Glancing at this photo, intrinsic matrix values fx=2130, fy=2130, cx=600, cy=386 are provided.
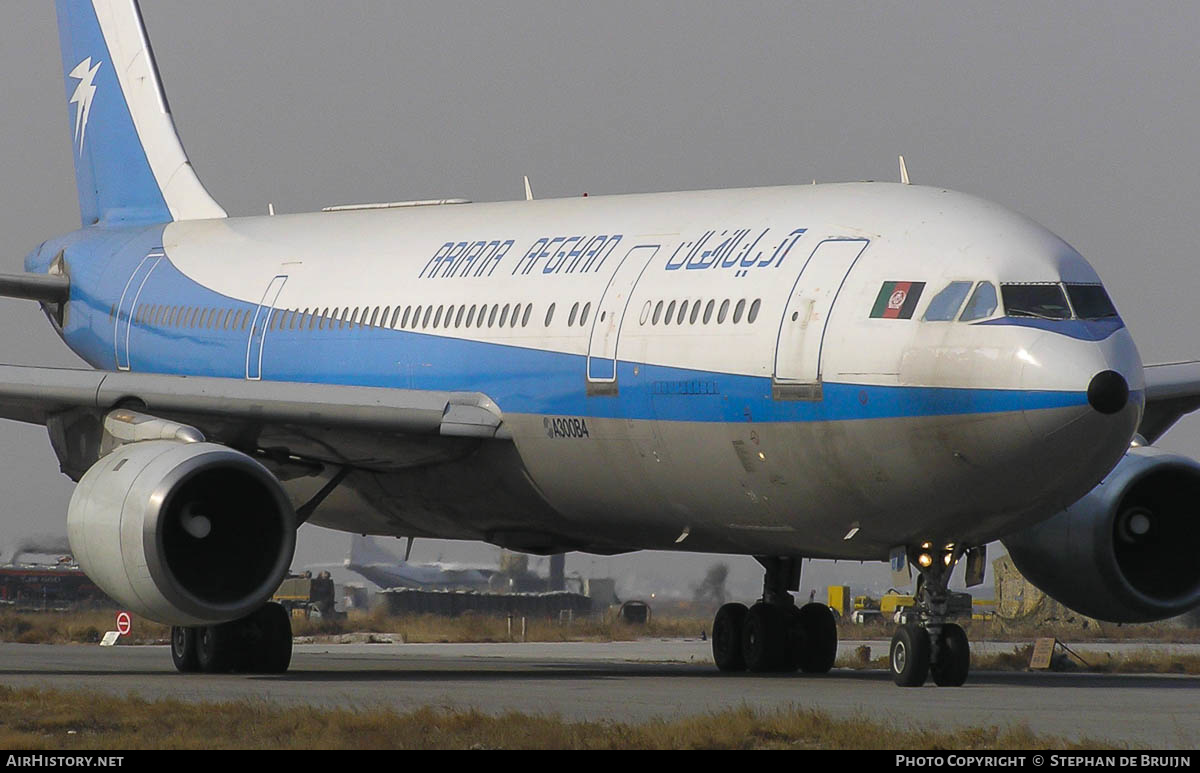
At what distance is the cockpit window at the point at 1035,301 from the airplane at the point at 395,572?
30.4 m

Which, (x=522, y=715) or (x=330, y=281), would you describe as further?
(x=330, y=281)

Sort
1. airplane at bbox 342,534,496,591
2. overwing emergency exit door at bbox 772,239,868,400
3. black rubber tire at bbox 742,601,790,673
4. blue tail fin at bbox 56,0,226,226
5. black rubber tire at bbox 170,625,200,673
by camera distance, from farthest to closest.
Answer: airplane at bbox 342,534,496,591, blue tail fin at bbox 56,0,226,226, black rubber tire at bbox 742,601,790,673, black rubber tire at bbox 170,625,200,673, overwing emergency exit door at bbox 772,239,868,400

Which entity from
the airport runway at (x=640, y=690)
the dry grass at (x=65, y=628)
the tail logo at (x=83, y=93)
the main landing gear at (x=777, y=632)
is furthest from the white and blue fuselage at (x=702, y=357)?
the dry grass at (x=65, y=628)

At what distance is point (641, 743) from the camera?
13320 mm

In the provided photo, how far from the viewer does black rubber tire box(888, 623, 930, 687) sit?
19172 mm

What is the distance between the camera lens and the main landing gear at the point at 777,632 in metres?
24.4

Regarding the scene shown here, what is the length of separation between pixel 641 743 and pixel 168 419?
10.6 metres

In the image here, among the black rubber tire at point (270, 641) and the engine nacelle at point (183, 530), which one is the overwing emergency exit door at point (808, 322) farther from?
the black rubber tire at point (270, 641)

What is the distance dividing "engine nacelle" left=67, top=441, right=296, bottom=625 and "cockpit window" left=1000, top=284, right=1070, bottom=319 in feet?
23.6

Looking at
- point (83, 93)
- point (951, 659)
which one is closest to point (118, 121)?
point (83, 93)

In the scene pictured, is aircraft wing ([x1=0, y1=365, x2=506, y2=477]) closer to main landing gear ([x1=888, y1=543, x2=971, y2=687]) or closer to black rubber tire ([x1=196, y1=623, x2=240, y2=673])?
black rubber tire ([x1=196, y1=623, x2=240, y2=673])

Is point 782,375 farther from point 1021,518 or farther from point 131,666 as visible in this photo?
point 131,666

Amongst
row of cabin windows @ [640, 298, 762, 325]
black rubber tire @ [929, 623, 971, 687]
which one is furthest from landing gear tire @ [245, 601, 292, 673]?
black rubber tire @ [929, 623, 971, 687]

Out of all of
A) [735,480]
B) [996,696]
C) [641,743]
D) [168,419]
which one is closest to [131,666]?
[168,419]
